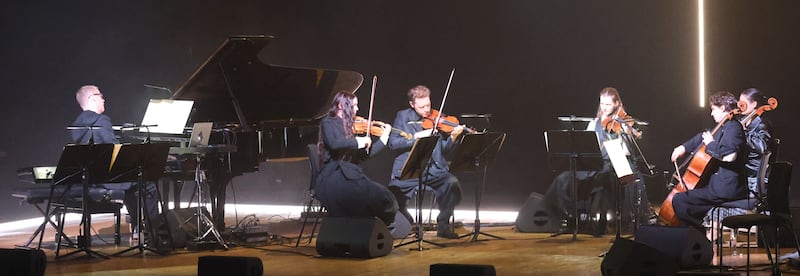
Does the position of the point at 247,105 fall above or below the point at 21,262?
above

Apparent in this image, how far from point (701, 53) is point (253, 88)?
14.0ft

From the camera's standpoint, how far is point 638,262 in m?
5.06

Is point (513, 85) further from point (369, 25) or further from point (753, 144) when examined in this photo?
point (753, 144)

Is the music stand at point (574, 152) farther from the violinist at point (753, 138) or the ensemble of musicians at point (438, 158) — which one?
the violinist at point (753, 138)

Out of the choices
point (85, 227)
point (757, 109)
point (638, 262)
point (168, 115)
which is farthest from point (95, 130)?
point (757, 109)

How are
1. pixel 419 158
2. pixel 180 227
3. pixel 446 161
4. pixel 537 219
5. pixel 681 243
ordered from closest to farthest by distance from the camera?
pixel 681 243
pixel 419 158
pixel 180 227
pixel 446 161
pixel 537 219

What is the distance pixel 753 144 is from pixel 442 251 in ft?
8.41

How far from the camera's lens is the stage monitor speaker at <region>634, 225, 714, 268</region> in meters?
5.78

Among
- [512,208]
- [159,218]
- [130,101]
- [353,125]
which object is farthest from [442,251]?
[130,101]

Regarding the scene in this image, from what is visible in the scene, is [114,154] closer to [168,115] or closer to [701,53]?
[168,115]

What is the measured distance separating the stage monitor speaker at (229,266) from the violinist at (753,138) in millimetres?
4142

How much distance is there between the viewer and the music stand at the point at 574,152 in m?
7.41

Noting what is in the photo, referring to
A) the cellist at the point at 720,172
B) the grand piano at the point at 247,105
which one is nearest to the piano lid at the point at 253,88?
the grand piano at the point at 247,105

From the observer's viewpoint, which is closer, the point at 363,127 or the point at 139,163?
the point at 139,163
